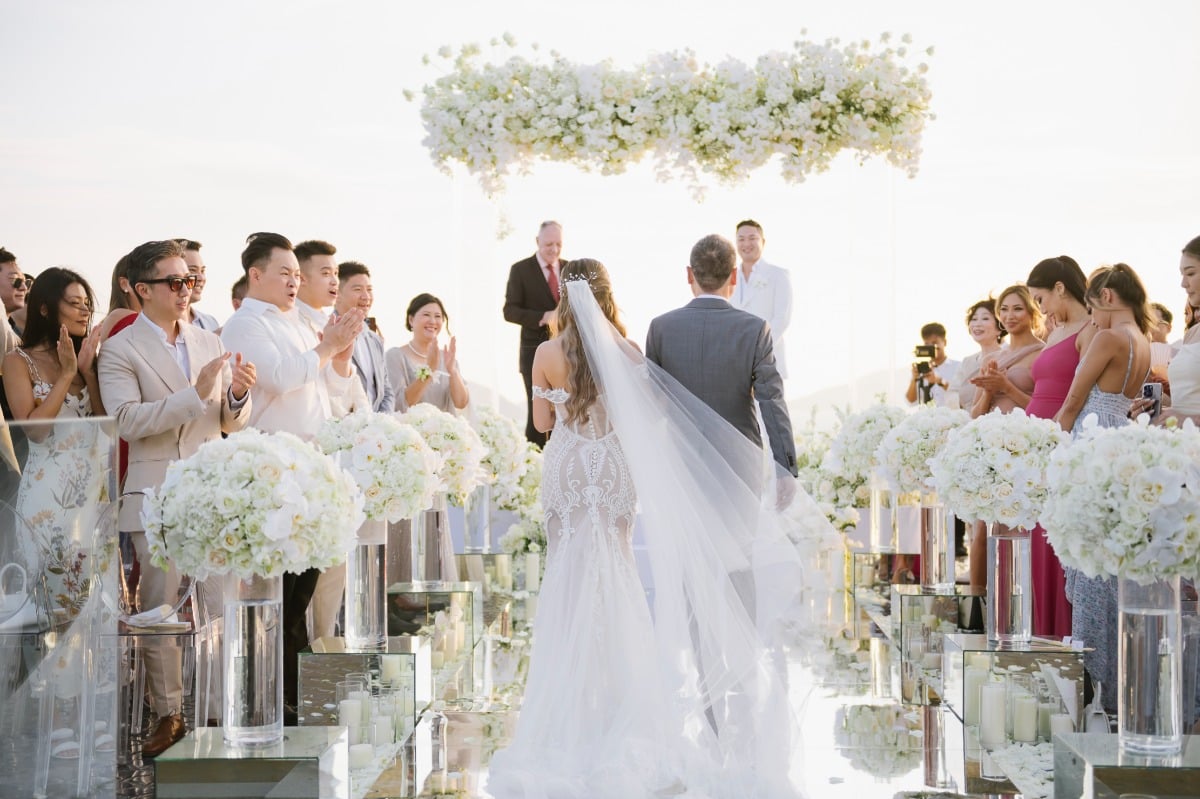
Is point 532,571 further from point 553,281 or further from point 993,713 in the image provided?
point 993,713

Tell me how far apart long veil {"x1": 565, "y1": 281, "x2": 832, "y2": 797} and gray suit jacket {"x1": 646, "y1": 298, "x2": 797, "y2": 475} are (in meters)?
0.12

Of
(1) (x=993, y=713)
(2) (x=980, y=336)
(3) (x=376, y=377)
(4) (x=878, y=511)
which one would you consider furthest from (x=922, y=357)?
(1) (x=993, y=713)

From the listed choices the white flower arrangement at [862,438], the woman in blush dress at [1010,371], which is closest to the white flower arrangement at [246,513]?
the woman in blush dress at [1010,371]

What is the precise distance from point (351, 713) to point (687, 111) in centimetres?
466

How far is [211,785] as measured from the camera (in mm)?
3096

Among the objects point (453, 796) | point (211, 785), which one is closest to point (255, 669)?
point (211, 785)

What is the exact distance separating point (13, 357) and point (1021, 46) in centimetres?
751

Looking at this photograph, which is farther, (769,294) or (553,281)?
(553,281)

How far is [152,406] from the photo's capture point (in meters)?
5.00

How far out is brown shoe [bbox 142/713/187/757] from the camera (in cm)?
498

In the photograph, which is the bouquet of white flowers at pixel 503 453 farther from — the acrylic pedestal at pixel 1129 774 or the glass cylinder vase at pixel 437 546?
the acrylic pedestal at pixel 1129 774

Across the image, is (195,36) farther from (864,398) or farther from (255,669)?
(255,669)

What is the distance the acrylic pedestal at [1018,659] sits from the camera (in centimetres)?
414

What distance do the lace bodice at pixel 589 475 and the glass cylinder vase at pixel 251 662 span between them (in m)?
1.93
